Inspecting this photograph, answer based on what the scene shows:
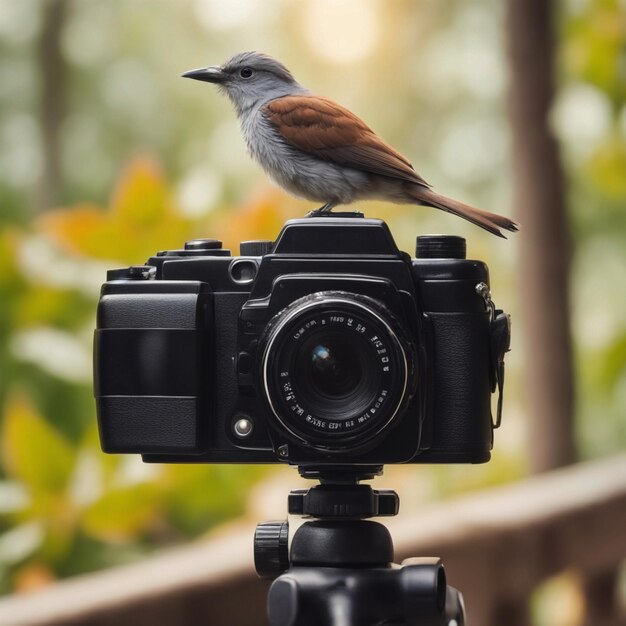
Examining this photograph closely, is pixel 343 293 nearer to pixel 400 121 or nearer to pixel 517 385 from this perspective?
pixel 517 385

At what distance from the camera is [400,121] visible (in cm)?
559

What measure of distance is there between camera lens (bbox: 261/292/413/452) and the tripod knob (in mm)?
205

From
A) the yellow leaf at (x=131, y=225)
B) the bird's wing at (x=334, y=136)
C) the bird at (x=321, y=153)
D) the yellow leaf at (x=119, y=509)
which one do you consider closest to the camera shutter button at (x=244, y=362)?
the bird at (x=321, y=153)

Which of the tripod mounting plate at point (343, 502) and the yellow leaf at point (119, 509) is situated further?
the yellow leaf at point (119, 509)

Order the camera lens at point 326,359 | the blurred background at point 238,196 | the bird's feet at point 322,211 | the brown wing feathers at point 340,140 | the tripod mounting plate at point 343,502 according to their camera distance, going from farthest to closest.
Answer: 1. the blurred background at point 238,196
2. the brown wing feathers at point 340,140
3. the bird's feet at point 322,211
4. the tripod mounting plate at point 343,502
5. the camera lens at point 326,359

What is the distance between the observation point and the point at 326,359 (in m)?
1.47

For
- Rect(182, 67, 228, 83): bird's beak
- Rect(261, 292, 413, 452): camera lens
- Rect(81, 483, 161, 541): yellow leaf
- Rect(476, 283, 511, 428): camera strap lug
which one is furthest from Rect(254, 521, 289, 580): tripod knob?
Rect(81, 483, 161, 541): yellow leaf

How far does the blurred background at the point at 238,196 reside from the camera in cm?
286

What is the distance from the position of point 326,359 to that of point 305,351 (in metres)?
0.03

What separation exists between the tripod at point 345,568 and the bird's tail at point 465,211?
37 centimetres

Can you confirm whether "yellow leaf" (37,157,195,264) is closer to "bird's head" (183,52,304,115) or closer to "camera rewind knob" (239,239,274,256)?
"bird's head" (183,52,304,115)

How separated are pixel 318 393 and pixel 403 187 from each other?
1.46 ft

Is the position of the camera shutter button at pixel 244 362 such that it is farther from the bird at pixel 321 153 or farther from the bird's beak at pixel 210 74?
the bird's beak at pixel 210 74

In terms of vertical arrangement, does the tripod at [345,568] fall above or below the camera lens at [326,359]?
below
